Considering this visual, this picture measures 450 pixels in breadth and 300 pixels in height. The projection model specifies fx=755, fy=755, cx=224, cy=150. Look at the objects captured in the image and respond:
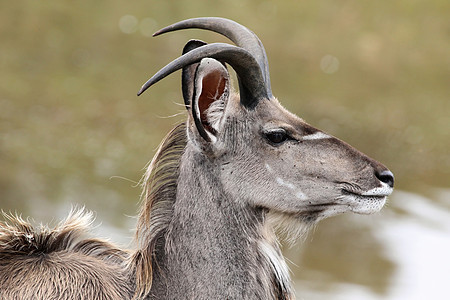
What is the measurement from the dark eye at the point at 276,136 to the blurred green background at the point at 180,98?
6.97 metres

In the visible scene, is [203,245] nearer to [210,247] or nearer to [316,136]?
[210,247]

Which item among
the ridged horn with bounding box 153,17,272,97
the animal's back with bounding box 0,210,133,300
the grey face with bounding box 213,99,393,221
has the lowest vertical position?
the animal's back with bounding box 0,210,133,300

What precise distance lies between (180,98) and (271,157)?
14.0 m

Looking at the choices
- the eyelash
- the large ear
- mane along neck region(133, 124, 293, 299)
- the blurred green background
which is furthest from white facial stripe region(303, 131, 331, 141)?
the blurred green background

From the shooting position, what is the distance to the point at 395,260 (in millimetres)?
13898

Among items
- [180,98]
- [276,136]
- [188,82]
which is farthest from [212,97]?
[180,98]

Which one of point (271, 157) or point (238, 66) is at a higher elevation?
point (238, 66)

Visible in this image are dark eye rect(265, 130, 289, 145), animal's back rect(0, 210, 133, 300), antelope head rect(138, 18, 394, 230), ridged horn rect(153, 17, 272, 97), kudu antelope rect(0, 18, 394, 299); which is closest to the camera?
animal's back rect(0, 210, 133, 300)

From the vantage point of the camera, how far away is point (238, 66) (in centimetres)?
604

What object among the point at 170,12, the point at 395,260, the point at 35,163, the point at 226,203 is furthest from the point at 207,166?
the point at 170,12

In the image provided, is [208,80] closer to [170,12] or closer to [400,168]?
[400,168]

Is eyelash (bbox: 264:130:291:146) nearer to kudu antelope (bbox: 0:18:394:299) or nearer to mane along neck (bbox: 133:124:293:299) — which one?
kudu antelope (bbox: 0:18:394:299)

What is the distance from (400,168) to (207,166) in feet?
42.9

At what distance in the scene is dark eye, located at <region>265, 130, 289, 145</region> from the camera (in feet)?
20.4
